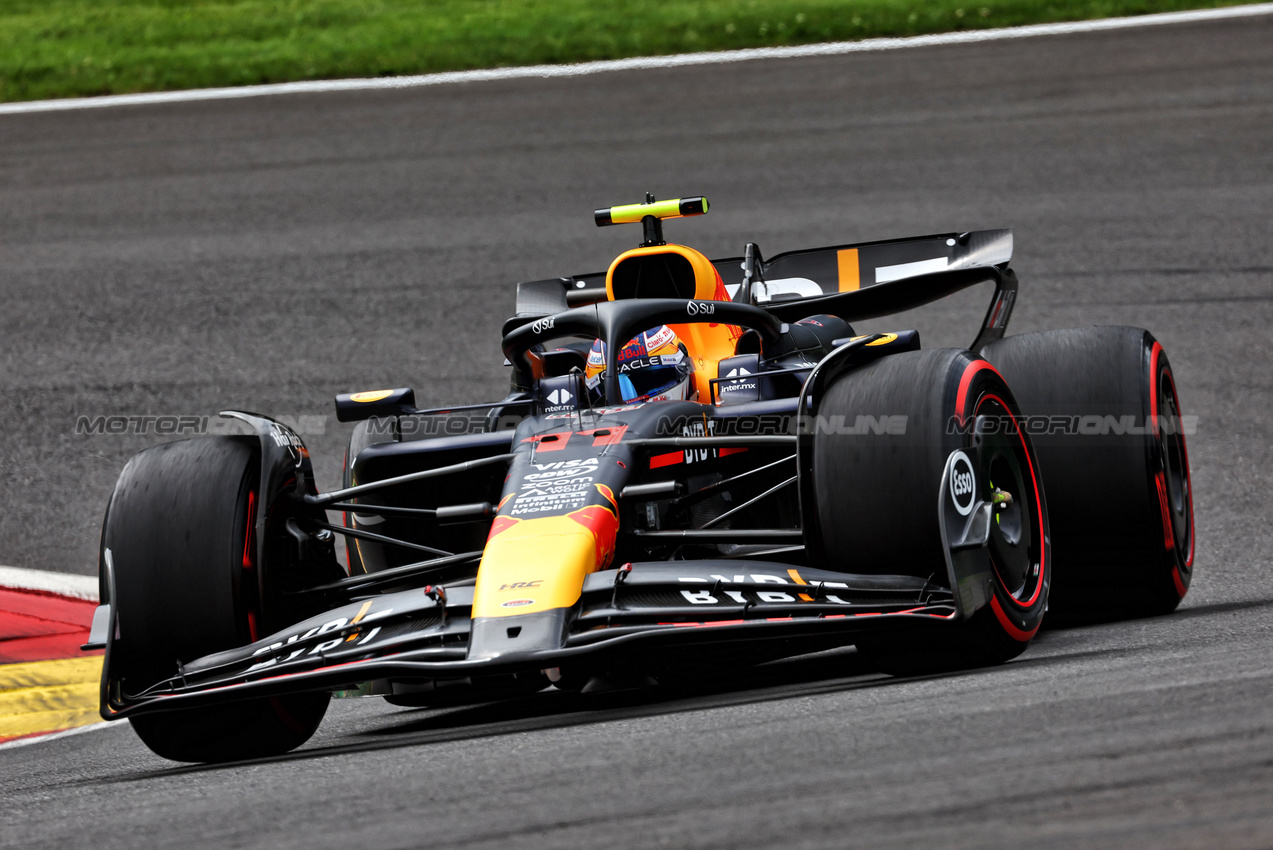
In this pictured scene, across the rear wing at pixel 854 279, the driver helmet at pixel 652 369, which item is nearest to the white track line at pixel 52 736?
the driver helmet at pixel 652 369

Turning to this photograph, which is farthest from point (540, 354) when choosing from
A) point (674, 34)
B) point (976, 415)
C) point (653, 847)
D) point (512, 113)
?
point (674, 34)

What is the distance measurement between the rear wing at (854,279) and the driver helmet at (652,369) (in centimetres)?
136

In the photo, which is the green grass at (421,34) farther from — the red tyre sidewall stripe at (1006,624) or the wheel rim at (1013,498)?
the red tyre sidewall stripe at (1006,624)

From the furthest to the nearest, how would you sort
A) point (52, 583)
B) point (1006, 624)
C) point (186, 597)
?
point (52, 583)
point (186, 597)
point (1006, 624)

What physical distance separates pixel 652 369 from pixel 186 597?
2.05 meters

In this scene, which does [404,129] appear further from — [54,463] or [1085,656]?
[1085,656]

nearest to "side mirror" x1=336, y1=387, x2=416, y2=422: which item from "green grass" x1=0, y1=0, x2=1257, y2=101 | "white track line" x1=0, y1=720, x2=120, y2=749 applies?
"white track line" x1=0, y1=720, x2=120, y2=749

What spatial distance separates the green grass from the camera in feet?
47.5

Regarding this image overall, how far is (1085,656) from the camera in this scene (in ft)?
14.6

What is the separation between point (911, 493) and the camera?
14.4 ft

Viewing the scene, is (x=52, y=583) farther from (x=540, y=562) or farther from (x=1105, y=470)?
(x=1105, y=470)

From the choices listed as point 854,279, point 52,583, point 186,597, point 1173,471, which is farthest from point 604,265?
point 186,597

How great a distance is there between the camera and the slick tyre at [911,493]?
4391 mm

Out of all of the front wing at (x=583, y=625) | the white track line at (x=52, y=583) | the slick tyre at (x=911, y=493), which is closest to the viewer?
the front wing at (x=583, y=625)
